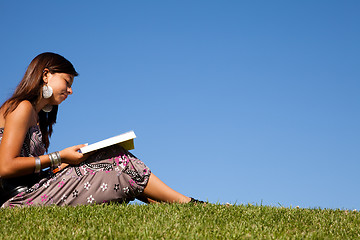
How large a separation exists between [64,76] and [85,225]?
2514mm

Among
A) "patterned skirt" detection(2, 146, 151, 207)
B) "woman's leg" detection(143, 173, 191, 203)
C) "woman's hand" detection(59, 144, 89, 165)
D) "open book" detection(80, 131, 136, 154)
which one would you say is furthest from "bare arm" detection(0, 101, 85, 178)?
"woman's leg" detection(143, 173, 191, 203)

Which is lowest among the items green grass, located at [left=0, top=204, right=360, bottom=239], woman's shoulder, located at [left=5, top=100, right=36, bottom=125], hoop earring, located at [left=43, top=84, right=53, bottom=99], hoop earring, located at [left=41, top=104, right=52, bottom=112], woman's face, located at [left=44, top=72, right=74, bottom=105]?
green grass, located at [left=0, top=204, right=360, bottom=239]

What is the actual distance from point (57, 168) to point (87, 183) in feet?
1.81

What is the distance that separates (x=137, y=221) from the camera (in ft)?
17.0

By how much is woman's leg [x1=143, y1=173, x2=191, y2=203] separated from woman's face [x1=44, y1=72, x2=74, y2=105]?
1.84m

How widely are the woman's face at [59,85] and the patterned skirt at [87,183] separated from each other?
1.06 m

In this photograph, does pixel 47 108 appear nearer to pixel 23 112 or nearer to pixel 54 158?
pixel 23 112

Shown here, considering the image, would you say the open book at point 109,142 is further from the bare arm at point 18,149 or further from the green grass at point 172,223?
the green grass at point 172,223

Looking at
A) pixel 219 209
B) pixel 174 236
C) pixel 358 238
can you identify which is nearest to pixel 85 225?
pixel 174 236

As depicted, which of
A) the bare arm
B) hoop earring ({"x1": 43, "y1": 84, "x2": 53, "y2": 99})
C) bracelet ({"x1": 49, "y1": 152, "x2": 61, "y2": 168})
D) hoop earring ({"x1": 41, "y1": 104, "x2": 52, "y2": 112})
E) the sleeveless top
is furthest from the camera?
hoop earring ({"x1": 41, "y1": 104, "x2": 52, "y2": 112})

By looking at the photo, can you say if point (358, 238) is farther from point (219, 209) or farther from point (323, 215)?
point (219, 209)

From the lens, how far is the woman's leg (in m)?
6.46

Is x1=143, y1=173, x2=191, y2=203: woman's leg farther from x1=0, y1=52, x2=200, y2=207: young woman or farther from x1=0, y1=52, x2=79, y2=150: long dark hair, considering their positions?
x1=0, y1=52, x2=79, y2=150: long dark hair

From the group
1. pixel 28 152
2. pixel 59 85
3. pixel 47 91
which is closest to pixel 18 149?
pixel 28 152
